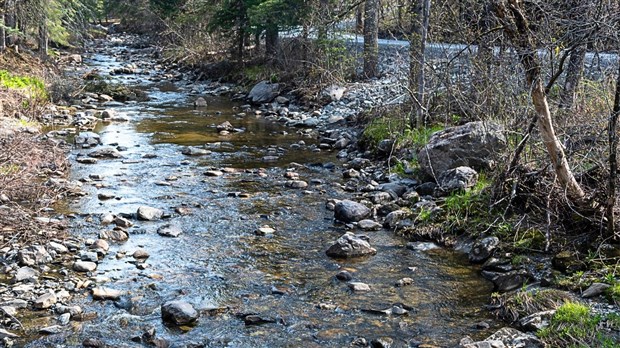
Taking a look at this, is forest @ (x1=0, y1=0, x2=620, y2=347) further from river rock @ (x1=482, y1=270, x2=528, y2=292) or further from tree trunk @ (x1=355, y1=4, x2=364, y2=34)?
tree trunk @ (x1=355, y1=4, x2=364, y2=34)

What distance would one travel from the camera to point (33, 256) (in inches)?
301

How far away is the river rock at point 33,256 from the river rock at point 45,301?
985 millimetres

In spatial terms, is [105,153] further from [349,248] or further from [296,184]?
[349,248]

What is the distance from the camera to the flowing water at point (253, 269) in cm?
625

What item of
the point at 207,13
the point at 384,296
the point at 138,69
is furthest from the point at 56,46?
the point at 384,296

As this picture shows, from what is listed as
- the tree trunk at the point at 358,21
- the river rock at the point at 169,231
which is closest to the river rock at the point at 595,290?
the river rock at the point at 169,231

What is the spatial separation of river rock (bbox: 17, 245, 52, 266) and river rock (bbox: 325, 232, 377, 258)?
3.34 meters

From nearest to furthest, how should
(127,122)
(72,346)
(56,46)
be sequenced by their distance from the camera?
(72,346) < (127,122) < (56,46)

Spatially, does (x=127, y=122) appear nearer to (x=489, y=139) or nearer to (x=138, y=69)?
(x=489, y=139)

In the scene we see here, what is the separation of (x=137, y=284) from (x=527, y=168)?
501cm

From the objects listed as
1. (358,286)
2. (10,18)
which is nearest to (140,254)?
(358,286)

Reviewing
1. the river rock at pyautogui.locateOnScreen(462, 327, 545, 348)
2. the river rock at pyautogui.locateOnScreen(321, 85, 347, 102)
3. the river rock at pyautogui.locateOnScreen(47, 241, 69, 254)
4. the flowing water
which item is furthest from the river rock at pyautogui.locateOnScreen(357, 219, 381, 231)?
the river rock at pyautogui.locateOnScreen(321, 85, 347, 102)

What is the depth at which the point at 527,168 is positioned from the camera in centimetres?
854

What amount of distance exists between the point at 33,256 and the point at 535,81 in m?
6.00
